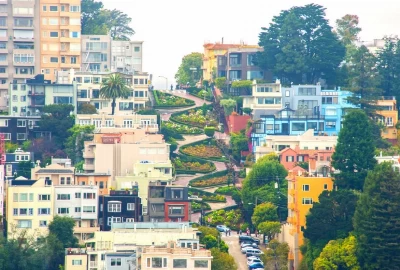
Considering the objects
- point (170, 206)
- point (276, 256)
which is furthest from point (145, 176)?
point (276, 256)

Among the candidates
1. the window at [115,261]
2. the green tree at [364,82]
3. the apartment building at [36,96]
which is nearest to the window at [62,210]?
the window at [115,261]

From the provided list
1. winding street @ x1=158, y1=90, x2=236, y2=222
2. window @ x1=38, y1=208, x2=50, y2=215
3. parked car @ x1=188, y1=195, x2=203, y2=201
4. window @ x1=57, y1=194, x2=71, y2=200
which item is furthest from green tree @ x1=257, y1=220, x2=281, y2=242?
window @ x1=38, y1=208, x2=50, y2=215

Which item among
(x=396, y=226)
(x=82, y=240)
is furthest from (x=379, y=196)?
(x=82, y=240)

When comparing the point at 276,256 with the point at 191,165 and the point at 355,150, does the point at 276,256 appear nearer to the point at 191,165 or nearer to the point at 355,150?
the point at 355,150

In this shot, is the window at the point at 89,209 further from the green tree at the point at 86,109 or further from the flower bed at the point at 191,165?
the green tree at the point at 86,109

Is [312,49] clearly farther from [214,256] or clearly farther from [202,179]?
[214,256]
